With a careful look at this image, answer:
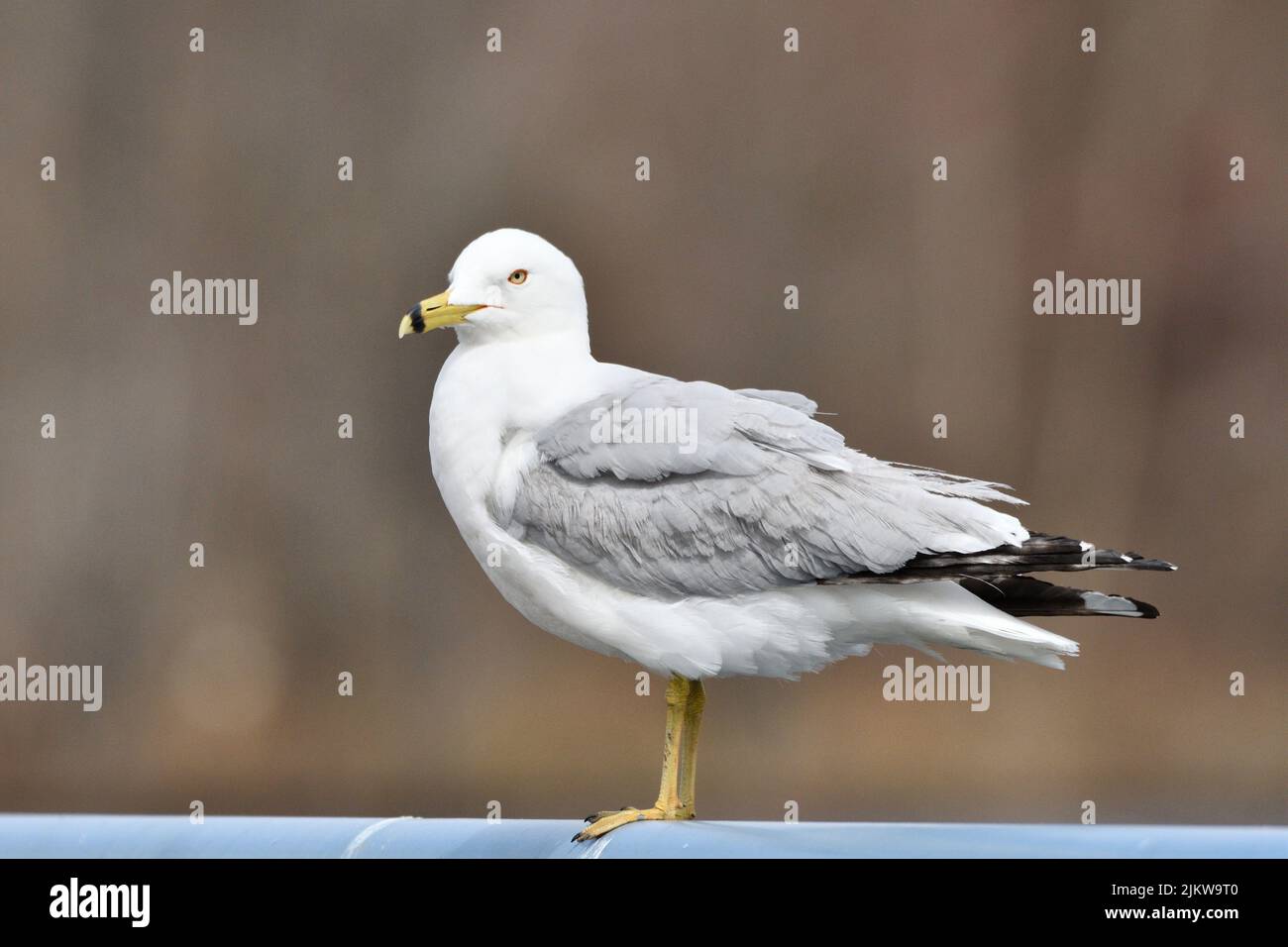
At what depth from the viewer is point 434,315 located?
2.33 meters

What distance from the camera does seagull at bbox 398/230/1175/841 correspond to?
2.20 meters

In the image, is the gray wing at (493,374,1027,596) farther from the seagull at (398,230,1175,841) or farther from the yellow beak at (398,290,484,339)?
the yellow beak at (398,290,484,339)

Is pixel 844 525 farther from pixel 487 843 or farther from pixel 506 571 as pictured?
pixel 487 843

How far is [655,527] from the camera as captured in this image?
7.45ft

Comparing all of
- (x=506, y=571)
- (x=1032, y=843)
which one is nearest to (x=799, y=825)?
(x=1032, y=843)

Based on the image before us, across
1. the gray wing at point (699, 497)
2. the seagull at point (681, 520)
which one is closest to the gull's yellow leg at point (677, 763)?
the seagull at point (681, 520)

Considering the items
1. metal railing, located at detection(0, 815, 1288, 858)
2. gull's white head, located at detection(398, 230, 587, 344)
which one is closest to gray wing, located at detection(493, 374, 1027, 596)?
gull's white head, located at detection(398, 230, 587, 344)

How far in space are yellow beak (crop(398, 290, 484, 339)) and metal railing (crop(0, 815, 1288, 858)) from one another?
2.18 feet

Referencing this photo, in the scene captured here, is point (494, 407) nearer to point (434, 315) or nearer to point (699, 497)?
point (434, 315)

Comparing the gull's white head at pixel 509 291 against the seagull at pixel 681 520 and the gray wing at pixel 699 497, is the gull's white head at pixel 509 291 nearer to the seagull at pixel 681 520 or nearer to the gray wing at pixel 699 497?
the seagull at pixel 681 520

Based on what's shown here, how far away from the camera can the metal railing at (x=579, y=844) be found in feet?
6.09

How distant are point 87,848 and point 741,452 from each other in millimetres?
1000

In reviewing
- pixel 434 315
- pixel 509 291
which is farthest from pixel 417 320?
pixel 509 291

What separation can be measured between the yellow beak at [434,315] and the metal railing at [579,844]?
665 millimetres
